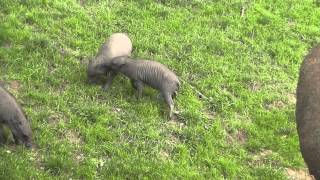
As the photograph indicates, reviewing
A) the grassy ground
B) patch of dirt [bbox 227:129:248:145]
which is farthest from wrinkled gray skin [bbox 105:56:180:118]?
patch of dirt [bbox 227:129:248:145]

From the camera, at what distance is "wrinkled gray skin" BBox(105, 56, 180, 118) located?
8891 mm

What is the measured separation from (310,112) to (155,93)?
4381mm

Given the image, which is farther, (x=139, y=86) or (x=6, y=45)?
(x=6, y=45)

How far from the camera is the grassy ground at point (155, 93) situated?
26.2 feet

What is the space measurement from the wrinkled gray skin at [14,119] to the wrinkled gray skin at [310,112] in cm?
359

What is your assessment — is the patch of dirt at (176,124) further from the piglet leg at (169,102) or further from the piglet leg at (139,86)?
the piglet leg at (139,86)

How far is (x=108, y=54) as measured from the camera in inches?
367

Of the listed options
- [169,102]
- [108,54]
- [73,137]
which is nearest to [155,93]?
[169,102]

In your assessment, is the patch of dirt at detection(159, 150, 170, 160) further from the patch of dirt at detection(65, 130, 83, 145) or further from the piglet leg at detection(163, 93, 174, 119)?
the patch of dirt at detection(65, 130, 83, 145)

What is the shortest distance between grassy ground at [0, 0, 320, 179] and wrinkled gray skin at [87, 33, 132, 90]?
0.16 metres

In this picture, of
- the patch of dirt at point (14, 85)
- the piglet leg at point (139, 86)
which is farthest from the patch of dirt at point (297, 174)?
the patch of dirt at point (14, 85)

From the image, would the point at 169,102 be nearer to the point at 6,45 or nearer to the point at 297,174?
the point at 297,174

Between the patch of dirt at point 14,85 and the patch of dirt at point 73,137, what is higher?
the patch of dirt at point 14,85

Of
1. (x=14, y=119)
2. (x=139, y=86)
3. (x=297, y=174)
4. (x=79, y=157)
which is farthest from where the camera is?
(x=139, y=86)
